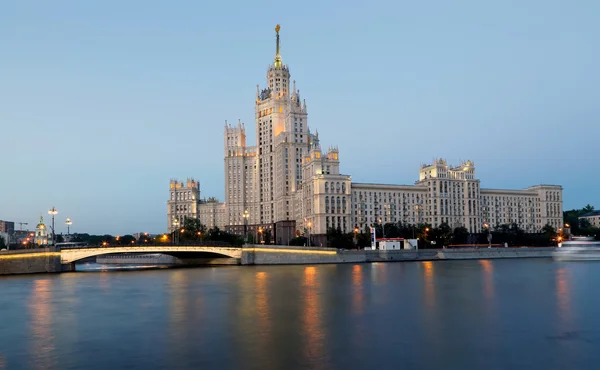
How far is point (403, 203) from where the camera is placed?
172 metres

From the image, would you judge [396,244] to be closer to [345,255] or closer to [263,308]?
[345,255]

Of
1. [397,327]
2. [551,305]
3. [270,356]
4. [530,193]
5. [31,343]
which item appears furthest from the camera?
[530,193]

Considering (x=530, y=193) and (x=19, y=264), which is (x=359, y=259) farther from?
(x=530, y=193)

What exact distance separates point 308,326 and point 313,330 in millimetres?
1499

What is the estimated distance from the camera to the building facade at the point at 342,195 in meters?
161

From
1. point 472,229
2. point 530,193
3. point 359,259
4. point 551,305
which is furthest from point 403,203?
point 551,305

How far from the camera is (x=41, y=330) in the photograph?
36.7 metres

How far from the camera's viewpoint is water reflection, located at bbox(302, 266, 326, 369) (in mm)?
27688

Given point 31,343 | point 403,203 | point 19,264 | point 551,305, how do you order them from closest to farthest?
1. point 31,343
2. point 551,305
3. point 19,264
4. point 403,203

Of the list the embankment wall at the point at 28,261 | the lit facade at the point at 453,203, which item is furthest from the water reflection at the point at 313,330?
the lit facade at the point at 453,203

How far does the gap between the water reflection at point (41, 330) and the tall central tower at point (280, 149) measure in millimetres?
126658

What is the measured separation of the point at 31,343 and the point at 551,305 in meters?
36.4

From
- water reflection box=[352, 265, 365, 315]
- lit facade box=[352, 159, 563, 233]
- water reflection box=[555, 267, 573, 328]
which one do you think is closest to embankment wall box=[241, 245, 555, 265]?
water reflection box=[352, 265, 365, 315]

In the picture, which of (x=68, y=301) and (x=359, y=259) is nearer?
(x=68, y=301)
